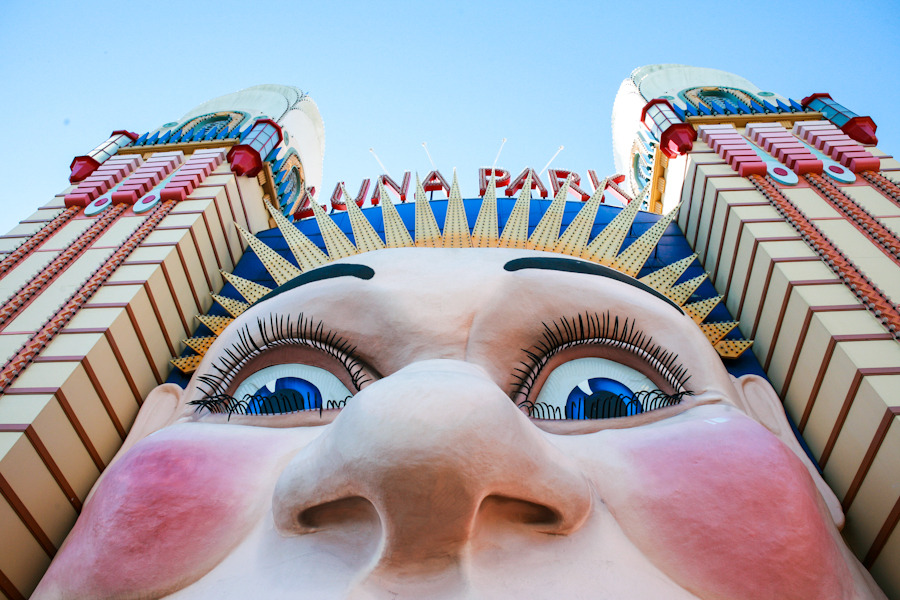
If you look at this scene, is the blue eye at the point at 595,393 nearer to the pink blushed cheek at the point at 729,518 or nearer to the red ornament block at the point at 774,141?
the pink blushed cheek at the point at 729,518

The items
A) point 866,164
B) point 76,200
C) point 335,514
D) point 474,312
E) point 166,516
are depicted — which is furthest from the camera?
point 76,200

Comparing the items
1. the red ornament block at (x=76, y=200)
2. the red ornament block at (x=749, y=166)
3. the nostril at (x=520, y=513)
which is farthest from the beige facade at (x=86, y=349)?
the red ornament block at (x=749, y=166)

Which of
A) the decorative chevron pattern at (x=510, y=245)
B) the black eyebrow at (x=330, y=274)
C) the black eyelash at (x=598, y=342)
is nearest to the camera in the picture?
the black eyelash at (x=598, y=342)

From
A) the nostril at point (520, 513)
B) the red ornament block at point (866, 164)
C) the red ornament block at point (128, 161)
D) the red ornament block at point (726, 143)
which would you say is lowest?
the red ornament block at point (128, 161)

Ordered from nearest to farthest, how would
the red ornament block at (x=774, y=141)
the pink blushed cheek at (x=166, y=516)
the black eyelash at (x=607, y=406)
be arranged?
the pink blushed cheek at (x=166, y=516)
the black eyelash at (x=607, y=406)
the red ornament block at (x=774, y=141)

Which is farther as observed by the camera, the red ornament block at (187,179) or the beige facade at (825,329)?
the red ornament block at (187,179)

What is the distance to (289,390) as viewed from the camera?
2979mm

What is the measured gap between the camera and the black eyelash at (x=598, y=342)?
2.86 m

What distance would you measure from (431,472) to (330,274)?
174 centimetres

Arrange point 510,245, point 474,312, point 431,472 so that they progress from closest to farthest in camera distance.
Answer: point 431,472, point 474,312, point 510,245

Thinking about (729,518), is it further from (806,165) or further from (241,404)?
(806,165)

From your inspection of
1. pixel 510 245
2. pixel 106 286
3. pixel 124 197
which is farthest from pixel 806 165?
pixel 124 197

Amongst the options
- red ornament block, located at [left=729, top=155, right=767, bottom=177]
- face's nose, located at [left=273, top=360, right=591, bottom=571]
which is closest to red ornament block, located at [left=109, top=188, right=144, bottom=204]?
face's nose, located at [left=273, top=360, right=591, bottom=571]

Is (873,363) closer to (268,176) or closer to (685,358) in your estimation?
(685,358)
